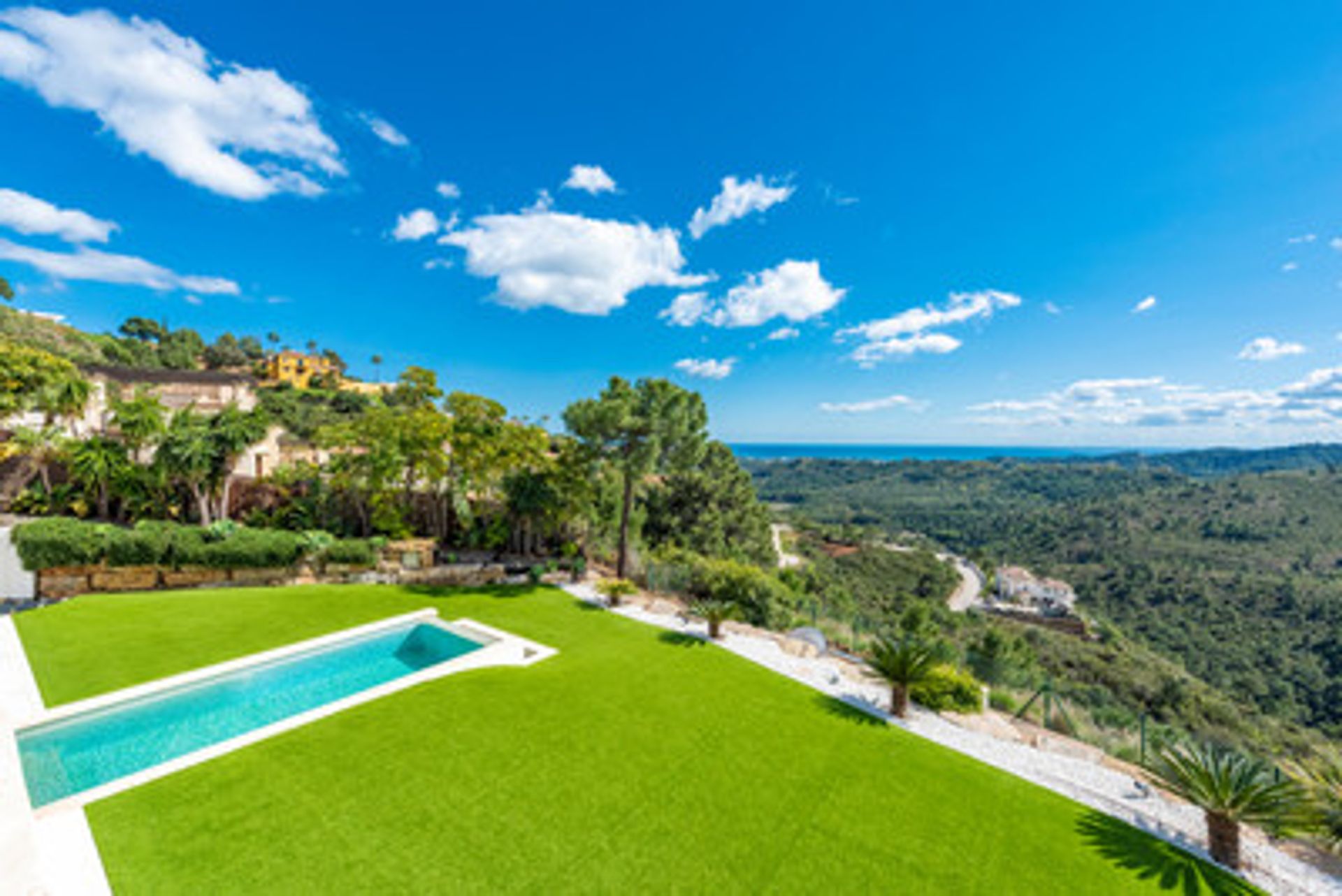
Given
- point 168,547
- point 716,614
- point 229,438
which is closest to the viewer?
point 716,614

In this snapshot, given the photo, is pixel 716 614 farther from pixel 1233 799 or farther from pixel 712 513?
pixel 712 513

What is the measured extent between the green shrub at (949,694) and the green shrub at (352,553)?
14416 mm

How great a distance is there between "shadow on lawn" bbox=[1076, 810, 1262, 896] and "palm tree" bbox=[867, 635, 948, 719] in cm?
265

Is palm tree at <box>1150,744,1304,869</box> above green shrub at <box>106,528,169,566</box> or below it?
below

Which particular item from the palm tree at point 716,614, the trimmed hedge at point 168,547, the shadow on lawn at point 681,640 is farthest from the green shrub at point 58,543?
the palm tree at point 716,614

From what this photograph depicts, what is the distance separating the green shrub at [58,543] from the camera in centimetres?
1113

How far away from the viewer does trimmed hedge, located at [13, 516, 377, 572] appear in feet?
37.1

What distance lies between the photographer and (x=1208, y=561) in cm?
5972

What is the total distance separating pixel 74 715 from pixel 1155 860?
13998 mm

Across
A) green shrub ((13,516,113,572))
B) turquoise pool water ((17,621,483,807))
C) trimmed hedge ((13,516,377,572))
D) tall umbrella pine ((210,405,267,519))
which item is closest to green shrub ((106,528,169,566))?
trimmed hedge ((13,516,377,572))

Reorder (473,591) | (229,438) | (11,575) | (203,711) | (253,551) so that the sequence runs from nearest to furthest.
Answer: (203,711), (11,575), (253,551), (473,591), (229,438)

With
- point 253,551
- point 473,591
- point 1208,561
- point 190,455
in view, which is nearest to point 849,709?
point 473,591

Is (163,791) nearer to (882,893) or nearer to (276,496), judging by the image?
(882,893)

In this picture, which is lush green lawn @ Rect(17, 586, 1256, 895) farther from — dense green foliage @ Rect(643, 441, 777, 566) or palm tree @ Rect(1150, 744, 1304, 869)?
dense green foliage @ Rect(643, 441, 777, 566)
